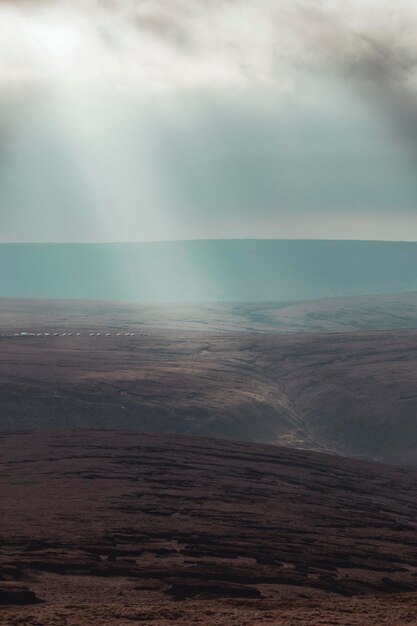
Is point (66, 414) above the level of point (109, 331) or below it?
below

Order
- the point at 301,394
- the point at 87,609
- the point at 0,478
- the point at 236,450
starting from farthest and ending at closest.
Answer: the point at 301,394
the point at 236,450
the point at 0,478
the point at 87,609

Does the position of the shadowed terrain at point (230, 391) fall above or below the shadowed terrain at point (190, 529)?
above

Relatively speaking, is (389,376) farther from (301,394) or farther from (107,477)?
(107,477)

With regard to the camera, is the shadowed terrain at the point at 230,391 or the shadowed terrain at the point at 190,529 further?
the shadowed terrain at the point at 230,391

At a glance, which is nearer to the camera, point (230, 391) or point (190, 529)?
point (190, 529)

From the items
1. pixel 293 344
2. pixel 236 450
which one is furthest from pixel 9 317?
pixel 236 450

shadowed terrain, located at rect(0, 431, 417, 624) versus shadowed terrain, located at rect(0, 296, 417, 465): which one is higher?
shadowed terrain, located at rect(0, 296, 417, 465)

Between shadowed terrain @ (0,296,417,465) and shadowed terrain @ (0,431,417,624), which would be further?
shadowed terrain @ (0,296,417,465)

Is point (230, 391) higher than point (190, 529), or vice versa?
point (230, 391)
